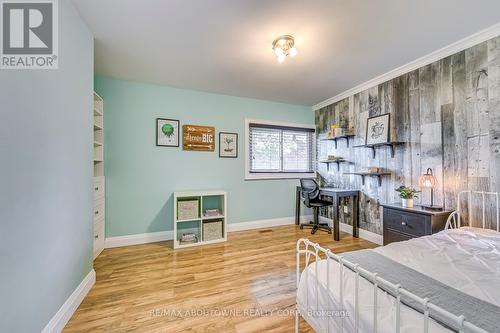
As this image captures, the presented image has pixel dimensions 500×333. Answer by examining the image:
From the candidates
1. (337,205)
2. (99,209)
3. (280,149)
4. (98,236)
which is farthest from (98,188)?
(337,205)

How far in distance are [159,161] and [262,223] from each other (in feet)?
7.14

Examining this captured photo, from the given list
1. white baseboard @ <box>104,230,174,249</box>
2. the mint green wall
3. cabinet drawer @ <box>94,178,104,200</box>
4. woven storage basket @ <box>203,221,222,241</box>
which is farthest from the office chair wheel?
cabinet drawer @ <box>94,178,104,200</box>

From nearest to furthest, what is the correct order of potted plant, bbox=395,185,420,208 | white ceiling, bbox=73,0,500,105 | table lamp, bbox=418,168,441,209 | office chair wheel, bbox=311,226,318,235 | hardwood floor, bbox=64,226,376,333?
hardwood floor, bbox=64,226,376,333
white ceiling, bbox=73,0,500,105
table lamp, bbox=418,168,441,209
potted plant, bbox=395,185,420,208
office chair wheel, bbox=311,226,318,235

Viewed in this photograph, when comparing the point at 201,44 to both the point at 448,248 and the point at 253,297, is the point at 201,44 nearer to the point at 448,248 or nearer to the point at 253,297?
the point at 253,297

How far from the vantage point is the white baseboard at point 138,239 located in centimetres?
281

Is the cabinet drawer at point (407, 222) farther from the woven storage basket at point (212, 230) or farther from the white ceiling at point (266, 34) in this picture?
the woven storage basket at point (212, 230)

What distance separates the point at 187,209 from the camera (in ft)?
9.59

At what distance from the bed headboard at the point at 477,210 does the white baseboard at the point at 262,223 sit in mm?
2333

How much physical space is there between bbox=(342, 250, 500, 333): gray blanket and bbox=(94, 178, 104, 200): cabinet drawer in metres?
2.98

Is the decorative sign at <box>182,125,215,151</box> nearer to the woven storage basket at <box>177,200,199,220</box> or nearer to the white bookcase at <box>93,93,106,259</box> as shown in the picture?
the woven storage basket at <box>177,200,199,220</box>

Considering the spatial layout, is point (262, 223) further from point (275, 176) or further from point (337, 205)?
point (337, 205)

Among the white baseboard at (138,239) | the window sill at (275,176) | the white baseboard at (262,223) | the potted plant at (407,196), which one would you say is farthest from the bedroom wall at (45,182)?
the potted plant at (407,196)

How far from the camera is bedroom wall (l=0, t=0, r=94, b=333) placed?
1011mm

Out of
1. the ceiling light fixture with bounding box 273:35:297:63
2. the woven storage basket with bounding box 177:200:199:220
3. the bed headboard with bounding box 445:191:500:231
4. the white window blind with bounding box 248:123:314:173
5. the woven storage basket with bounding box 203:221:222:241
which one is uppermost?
the ceiling light fixture with bounding box 273:35:297:63
